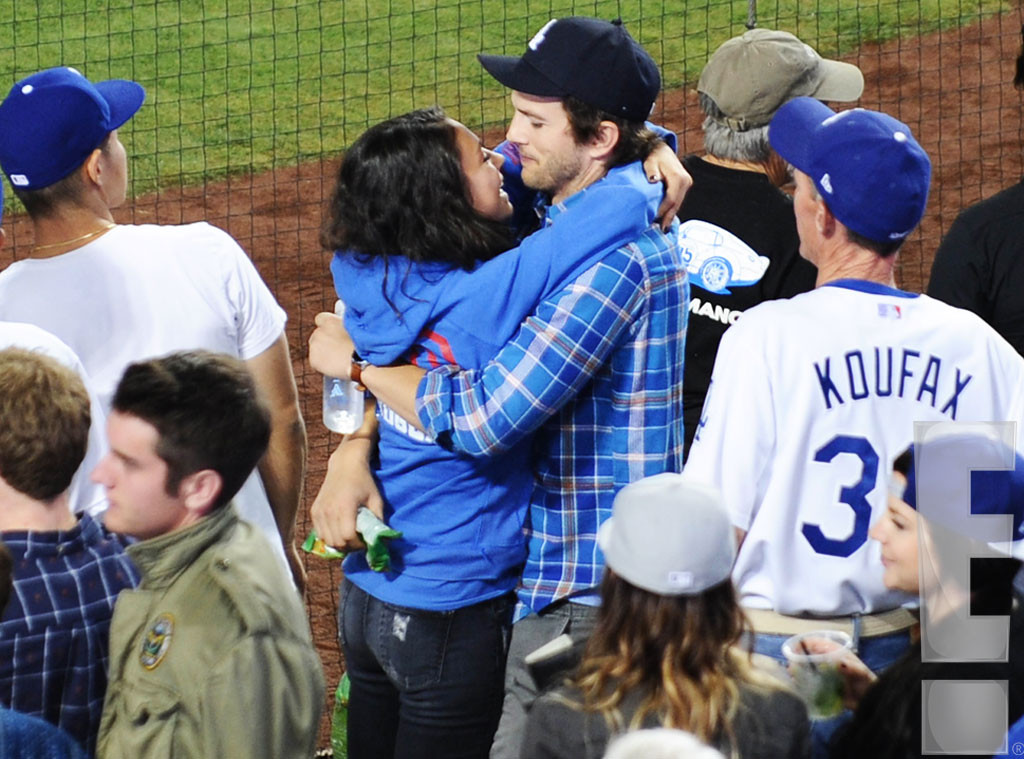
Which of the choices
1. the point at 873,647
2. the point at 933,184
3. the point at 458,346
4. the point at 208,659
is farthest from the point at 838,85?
the point at 933,184

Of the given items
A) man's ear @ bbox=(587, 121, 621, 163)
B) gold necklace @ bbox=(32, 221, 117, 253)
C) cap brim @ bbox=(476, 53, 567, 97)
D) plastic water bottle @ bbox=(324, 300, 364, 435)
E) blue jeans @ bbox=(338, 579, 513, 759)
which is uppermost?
cap brim @ bbox=(476, 53, 567, 97)

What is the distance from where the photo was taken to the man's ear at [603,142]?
2.94m

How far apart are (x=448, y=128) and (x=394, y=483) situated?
0.71 metres

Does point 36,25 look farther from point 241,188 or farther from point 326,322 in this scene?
point 326,322

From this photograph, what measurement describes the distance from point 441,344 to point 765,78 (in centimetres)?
135

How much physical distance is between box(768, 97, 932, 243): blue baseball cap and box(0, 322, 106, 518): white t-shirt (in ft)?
4.76

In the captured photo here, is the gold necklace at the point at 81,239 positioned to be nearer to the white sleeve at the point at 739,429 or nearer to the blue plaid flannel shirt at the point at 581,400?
the blue plaid flannel shirt at the point at 581,400

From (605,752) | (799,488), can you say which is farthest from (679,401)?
(605,752)

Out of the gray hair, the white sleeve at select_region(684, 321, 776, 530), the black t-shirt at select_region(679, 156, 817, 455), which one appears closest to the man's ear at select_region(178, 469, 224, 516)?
the white sleeve at select_region(684, 321, 776, 530)

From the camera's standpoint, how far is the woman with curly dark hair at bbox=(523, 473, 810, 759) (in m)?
2.19

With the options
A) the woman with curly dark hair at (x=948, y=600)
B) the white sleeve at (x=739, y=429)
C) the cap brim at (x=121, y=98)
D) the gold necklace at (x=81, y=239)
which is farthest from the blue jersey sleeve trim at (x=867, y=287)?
the cap brim at (x=121, y=98)

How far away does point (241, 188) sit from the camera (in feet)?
33.6

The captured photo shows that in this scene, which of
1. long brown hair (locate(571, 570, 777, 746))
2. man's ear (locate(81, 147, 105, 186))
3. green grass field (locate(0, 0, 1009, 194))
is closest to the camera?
long brown hair (locate(571, 570, 777, 746))

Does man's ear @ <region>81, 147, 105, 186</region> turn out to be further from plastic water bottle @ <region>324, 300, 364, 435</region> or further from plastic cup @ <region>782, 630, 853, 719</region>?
plastic cup @ <region>782, 630, 853, 719</region>
